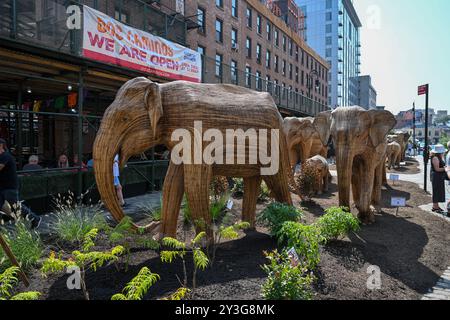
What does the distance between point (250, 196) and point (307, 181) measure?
3977 mm

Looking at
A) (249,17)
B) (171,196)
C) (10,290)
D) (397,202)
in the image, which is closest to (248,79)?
(249,17)

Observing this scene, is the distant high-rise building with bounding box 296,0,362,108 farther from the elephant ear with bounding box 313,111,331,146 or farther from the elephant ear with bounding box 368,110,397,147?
the elephant ear with bounding box 368,110,397,147

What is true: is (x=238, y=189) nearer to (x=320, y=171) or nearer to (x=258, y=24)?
(x=320, y=171)

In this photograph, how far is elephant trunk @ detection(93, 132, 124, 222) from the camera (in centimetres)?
379

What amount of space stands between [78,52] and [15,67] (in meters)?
1.99

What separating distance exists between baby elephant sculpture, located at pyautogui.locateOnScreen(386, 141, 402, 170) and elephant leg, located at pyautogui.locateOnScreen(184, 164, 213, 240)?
1673 cm

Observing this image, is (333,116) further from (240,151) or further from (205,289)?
(205,289)

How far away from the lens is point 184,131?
4199 millimetres

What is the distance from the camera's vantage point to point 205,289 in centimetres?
342

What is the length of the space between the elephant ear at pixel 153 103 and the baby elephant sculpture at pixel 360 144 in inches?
138

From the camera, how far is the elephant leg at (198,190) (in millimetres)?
4198

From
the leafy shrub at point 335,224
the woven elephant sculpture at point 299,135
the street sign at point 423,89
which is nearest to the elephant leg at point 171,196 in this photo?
the leafy shrub at point 335,224

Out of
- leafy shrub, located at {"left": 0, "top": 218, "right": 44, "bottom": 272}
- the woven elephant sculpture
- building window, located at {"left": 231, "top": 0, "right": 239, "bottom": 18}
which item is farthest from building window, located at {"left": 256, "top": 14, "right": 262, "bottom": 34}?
leafy shrub, located at {"left": 0, "top": 218, "right": 44, "bottom": 272}

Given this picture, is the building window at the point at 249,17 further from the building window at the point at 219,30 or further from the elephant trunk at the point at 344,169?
the elephant trunk at the point at 344,169
